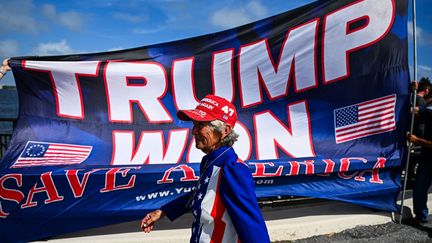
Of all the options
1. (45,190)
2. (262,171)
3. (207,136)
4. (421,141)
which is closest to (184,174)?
(262,171)

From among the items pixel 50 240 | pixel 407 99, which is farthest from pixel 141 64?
pixel 407 99

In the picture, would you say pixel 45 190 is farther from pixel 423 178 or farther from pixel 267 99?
pixel 423 178

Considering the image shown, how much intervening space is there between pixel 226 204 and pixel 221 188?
0.28 ft

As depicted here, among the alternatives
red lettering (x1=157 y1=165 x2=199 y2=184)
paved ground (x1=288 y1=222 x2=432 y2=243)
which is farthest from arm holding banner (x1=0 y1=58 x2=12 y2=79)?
paved ground (x1=288 y1=222 x2=432 y2=243)

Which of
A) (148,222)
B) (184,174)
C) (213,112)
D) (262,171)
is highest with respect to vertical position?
(213,112)

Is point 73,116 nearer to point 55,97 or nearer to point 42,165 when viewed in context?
point 55,97

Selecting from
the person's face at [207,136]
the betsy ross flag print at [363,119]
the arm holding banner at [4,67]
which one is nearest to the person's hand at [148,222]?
the person's face at [207,136]

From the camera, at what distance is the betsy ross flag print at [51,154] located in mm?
3777

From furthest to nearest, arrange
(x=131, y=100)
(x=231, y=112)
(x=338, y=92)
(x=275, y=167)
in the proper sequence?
(x=338, y=92) < (x=131, y=100) < (x=275, y=167) < (x=231, y=112)

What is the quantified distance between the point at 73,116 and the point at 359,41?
152 inches

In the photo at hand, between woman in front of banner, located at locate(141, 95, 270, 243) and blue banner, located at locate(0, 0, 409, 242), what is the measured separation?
7.13 ft

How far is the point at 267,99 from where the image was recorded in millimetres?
4797

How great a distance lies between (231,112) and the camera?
6.15 ft

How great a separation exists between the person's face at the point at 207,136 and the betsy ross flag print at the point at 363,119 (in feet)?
11.0
